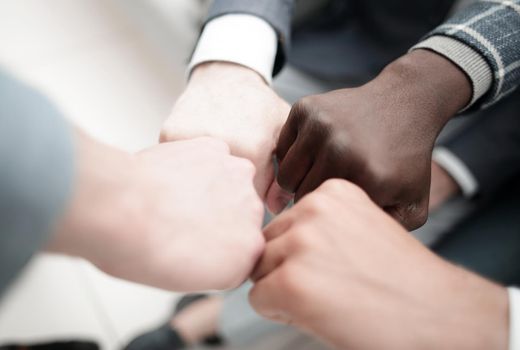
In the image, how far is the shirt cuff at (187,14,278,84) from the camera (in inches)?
24.1

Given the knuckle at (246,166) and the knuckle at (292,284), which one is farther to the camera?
the knuckle at (246,166)

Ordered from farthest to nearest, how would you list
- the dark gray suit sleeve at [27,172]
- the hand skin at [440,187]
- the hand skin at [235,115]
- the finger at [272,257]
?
the hand skin at [440,187]
the hand skin at [235,115]
the finger at [272,257]
the dark gray suit sleeve at [27,172]

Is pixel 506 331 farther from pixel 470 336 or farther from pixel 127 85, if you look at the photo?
pixel 127 85

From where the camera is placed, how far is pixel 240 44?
61cm

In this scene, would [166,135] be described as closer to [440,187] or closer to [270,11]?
[270,11]

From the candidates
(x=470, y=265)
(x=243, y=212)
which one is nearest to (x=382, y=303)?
(x=243, y=212)

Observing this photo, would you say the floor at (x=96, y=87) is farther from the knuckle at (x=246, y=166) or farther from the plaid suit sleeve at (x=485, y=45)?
the plaid suit sleeve at (x=485, y=45)

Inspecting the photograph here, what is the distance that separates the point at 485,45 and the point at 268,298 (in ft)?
1.27

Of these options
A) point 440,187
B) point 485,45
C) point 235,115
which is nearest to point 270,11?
point 235,115

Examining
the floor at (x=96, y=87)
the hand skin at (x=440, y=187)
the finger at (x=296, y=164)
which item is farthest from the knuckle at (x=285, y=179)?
the floor at (x=96, y=87)

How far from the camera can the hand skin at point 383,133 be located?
443 mm

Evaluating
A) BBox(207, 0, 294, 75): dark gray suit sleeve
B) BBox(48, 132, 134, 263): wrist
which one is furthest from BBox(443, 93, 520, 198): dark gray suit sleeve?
BBox(48, 132, 134, 263): wrist

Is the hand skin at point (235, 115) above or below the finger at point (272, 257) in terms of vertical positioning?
above

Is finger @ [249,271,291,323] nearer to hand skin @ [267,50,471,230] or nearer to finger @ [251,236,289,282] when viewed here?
finger @ [251,236,289,282]
